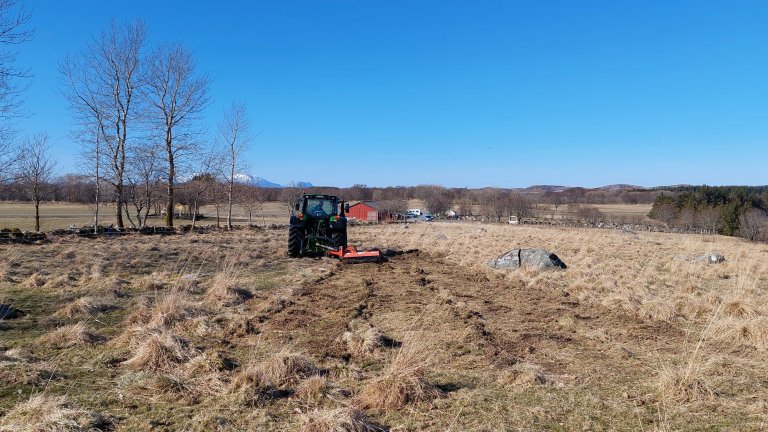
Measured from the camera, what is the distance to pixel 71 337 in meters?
5.56

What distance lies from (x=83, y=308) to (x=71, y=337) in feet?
5.06

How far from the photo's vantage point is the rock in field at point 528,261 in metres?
12.1

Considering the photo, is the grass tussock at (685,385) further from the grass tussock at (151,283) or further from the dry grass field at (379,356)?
the grass tussock at (151,283)

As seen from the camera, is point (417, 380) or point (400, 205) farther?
point (400, 205)

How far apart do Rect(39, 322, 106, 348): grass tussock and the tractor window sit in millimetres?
10485

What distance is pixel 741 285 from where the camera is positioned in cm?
861

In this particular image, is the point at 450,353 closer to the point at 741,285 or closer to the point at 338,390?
the point at 338,390

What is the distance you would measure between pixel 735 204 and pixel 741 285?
64.9 meters

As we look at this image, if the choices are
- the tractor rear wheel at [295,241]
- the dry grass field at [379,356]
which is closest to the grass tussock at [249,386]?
the dry grass field at [379,356]

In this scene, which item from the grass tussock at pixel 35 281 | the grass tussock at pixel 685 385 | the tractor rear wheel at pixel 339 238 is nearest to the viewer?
the grass tussock at pixel 685 385

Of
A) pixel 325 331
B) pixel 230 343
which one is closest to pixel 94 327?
pixel 230 343

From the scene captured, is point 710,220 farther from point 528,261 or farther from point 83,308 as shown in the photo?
point 83,308

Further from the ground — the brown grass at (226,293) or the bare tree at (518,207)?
the bare tree at (518,207)

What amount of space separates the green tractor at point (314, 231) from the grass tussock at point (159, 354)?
9.83m
